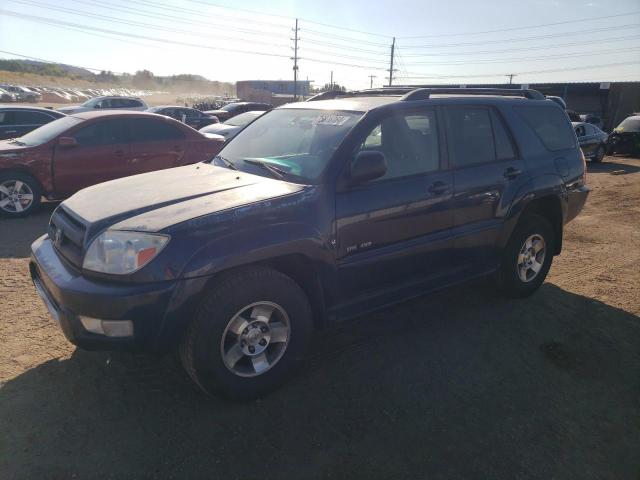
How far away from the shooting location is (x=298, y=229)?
9.39 ft

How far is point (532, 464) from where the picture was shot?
246 centimetres

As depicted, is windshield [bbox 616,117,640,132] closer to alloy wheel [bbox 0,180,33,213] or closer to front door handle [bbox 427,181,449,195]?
front door handle [bbox 427,181,449,195]

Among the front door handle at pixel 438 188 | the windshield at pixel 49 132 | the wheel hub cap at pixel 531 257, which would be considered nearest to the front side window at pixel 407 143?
the front door handle at pixel 438 188

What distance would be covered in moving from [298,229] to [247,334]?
27.8 inches

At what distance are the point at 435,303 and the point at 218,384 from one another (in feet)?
7.97

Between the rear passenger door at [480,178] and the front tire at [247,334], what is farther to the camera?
the rear passenger door at [480,178]

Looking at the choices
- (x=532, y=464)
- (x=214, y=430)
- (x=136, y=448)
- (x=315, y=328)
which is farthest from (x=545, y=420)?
(x=136, y=448)

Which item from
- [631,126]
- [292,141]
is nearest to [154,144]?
[292,141]

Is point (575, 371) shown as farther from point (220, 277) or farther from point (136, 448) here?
point (136, 448)

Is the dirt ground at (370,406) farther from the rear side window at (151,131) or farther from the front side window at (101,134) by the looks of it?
the rear side window at (151,131)

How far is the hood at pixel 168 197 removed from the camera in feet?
8.86

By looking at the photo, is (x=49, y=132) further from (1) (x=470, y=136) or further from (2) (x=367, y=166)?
(1) (x=470, y=136)

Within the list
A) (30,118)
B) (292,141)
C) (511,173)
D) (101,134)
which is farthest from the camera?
(30,118)

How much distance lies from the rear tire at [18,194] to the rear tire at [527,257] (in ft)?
21.5
